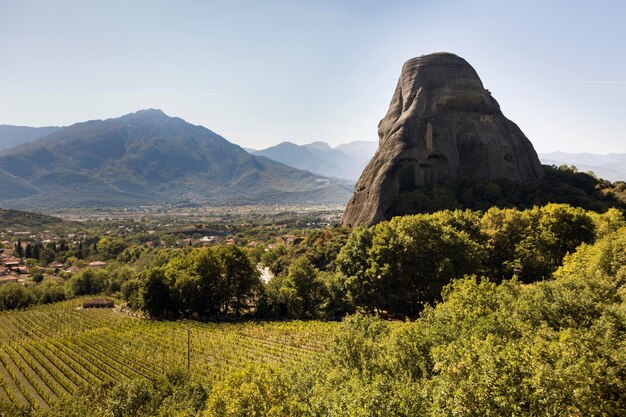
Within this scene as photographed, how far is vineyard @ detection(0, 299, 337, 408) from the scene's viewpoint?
112 feet

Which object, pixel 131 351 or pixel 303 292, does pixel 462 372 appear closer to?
pixel 131 351

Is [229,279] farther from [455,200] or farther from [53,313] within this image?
[455,200]

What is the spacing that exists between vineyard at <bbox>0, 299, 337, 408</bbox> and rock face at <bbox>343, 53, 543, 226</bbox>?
38.7m

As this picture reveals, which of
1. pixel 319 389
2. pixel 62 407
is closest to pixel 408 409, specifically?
pixel 319 389

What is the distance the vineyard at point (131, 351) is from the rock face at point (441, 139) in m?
38.7

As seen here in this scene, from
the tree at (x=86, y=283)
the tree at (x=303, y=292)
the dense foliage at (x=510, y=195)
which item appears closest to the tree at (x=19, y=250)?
the tree at (x=86, y=283)

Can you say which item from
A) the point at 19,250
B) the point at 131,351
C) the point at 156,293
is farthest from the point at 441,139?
the point at 19,250

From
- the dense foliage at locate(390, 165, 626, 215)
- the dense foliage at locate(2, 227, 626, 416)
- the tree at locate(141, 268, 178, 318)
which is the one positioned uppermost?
the dense foliage at locate(390, 165, 626, 215)

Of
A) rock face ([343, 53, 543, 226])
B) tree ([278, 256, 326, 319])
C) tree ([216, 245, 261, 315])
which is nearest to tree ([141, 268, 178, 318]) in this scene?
tree ([216, 245, 261, 315])

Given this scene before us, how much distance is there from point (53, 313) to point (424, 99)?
3539 inches

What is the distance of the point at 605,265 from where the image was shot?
98.1ft

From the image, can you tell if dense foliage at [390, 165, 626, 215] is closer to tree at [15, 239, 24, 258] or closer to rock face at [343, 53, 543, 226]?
rock face at [343, 53, 543, 226]

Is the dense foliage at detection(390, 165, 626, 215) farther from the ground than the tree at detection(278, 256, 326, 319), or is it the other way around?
the dense foliage at detection(390, 165, 626, 215)

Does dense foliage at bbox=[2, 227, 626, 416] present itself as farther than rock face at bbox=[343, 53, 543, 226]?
No
